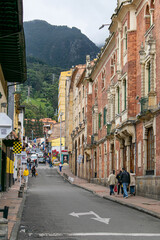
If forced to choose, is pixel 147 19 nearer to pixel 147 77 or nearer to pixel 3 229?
pixel 147 77

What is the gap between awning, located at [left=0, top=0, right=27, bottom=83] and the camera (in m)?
13.4

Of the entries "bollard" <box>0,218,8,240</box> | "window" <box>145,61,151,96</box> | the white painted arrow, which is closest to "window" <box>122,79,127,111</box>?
"window" <box>145,61,151,96</box>

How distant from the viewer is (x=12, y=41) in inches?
694

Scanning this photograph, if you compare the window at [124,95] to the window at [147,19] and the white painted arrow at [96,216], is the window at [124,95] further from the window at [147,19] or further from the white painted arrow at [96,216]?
the white painted arrow at [96,216]

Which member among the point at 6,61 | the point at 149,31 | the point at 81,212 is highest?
the point at 149,31

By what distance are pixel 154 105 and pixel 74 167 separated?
44.3 m

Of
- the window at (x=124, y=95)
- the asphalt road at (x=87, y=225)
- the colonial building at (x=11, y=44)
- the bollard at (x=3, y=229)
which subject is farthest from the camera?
the window at (x=124, y=95)

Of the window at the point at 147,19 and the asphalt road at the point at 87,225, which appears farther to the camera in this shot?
the window at the point at 147,19

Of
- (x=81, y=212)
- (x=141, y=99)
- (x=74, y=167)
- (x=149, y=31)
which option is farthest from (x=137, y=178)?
(x=74, y=167)

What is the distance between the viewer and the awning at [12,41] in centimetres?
1338

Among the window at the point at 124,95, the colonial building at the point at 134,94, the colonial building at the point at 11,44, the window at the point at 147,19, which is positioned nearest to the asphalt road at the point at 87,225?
the colonial building at the point at 11,44

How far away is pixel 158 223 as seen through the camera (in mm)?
13977

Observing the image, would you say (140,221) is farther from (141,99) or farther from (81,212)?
(141,99)

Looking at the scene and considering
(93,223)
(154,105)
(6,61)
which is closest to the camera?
(93,223)
